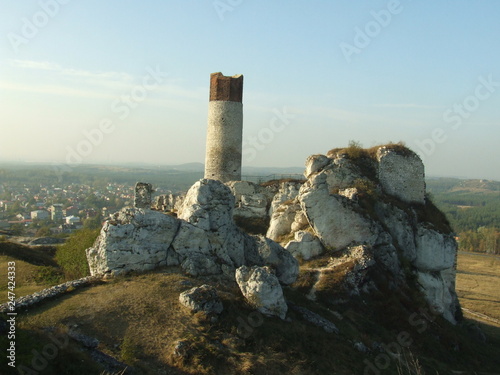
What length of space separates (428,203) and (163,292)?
57.5 feet

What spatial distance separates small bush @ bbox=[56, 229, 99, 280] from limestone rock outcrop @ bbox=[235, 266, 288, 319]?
7.56 metres

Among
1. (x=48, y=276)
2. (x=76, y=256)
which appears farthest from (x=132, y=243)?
(x=76, y=256)

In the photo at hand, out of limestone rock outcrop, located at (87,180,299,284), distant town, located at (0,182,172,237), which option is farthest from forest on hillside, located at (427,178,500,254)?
distant town, located at (0,182,172,237)

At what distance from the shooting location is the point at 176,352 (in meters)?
9.45

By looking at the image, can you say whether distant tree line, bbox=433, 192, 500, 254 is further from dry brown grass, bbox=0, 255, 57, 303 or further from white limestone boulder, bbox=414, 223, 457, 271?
dry brown grass, bbox=0, 255, 57, 303

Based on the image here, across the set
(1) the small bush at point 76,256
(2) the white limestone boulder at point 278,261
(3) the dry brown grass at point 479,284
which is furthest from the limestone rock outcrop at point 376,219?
(3) the dry brown grass at point 479,284

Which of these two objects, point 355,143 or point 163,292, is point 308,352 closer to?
point 163,292

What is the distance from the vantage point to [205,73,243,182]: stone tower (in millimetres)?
29547

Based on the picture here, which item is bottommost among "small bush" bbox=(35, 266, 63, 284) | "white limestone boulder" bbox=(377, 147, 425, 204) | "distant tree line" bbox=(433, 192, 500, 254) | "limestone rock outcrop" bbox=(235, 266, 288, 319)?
"distant tree line" bbox=(433, 192, 500, 254)

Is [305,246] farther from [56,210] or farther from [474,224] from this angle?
[474,224]

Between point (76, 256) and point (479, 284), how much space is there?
130 feet

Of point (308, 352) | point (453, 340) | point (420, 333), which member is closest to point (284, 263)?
point (308, 352)

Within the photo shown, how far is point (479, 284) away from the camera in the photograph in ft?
144

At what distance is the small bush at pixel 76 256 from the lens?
683 inches
